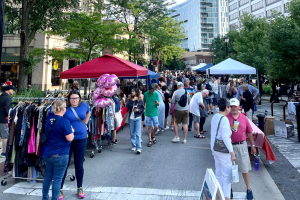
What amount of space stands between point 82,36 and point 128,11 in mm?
11530

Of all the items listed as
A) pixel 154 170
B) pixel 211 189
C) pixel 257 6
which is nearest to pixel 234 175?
pixel 211 189

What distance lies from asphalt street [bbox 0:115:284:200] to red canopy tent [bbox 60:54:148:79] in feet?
8.87

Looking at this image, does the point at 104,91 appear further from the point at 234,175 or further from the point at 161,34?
the point at 161,34

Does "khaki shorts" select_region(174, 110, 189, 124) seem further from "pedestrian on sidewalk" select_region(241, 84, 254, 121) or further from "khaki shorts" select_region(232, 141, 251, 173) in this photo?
"khaki shorts" select_region(232, 141, 251, 173)

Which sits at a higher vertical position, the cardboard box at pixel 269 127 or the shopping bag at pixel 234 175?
the cardboard box at pixel 269 127

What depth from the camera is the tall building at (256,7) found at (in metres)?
48.3

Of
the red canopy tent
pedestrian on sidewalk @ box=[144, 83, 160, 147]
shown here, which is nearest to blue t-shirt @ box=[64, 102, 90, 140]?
pedestrian on sidewalk @ box=[144, 83, 160, 147]

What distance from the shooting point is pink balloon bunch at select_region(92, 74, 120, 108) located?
6.76 metres

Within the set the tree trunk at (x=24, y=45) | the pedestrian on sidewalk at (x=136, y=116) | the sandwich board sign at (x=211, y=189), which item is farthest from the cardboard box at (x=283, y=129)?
the tree trunk at (x=24, y=45)

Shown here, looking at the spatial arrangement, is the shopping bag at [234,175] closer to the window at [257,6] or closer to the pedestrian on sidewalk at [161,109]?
the pedestrian on sidewalk at [161,109]

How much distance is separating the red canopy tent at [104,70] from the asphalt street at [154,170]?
8.87 ft

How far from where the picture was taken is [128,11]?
23.4 meters

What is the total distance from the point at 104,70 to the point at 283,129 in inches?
276

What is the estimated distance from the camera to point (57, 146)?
11.9 feet
